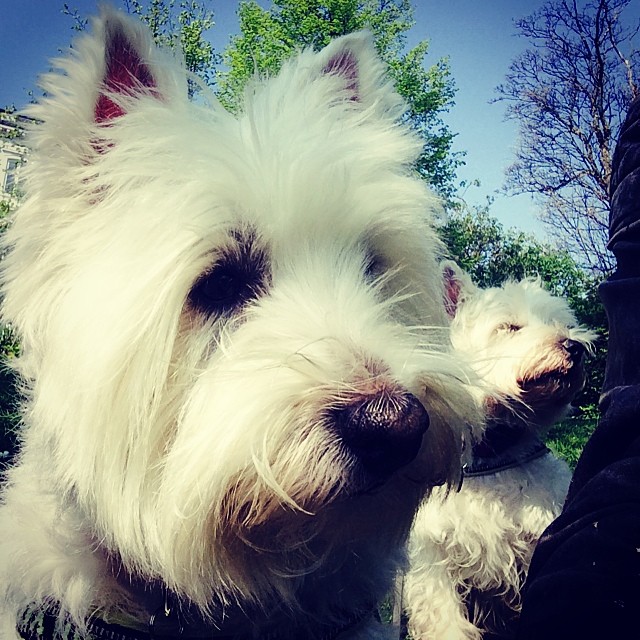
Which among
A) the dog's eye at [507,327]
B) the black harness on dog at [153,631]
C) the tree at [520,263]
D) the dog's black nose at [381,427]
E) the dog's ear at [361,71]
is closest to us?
the dog's black nose at [381,427]

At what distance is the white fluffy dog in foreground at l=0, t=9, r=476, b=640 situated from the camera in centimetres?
142

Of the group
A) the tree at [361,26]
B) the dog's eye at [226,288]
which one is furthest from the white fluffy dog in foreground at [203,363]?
the tree at [361,26]

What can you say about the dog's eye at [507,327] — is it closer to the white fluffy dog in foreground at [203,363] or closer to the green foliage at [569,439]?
the white fluffy dog in foreground at [203,363]

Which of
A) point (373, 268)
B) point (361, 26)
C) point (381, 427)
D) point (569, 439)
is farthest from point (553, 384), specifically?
point (361, 26)

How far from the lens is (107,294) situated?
163cm

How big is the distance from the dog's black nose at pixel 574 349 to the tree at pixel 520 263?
25.2 ft

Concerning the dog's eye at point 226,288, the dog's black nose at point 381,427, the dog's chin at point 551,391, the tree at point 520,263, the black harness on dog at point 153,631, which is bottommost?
the black harness on dog at point 153,631

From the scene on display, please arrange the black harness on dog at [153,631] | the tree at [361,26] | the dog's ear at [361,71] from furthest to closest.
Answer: the tree at [361,26] → the dog's ear at [361,71] → the black harness on dog at [153,631]

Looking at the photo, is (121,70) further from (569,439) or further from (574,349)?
(569,439)

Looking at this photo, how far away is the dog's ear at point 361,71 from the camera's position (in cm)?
219

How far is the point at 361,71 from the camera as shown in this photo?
2232 millimetres

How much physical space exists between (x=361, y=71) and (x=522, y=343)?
2.75 meters

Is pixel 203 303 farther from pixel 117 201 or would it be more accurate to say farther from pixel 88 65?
pixel 88 65

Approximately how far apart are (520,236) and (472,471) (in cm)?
2156
